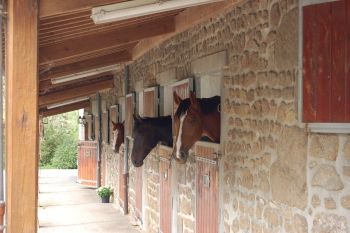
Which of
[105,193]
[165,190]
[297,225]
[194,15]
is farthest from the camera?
[105,193]

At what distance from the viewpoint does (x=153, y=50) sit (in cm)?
749

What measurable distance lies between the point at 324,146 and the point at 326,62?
1.79 ft

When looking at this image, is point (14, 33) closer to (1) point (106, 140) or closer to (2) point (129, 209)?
(2) point (129, 209)

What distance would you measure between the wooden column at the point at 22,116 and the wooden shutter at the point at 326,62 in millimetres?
1762

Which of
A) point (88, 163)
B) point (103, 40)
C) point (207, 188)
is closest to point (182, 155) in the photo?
point (207, 188)

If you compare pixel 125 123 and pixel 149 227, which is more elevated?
pixel 125 123

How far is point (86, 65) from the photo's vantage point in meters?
7.85

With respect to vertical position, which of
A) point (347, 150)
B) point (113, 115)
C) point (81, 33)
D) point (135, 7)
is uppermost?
point (81, 33)

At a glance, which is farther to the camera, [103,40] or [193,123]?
[103,40]

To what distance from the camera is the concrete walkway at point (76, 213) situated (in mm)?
8933

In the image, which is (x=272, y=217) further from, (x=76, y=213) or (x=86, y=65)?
(x=76, y=213)

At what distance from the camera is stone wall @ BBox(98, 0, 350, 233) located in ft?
9.84

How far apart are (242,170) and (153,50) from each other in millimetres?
3838

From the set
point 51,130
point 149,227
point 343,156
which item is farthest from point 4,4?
point 51,130
